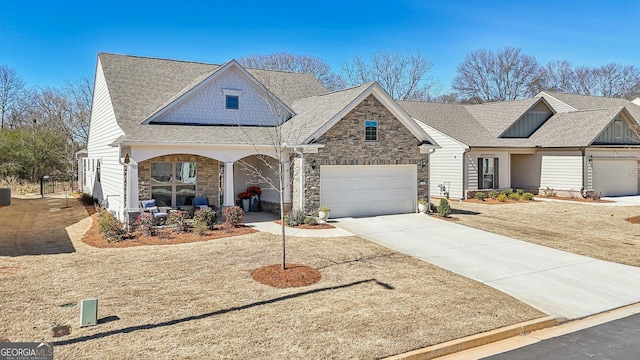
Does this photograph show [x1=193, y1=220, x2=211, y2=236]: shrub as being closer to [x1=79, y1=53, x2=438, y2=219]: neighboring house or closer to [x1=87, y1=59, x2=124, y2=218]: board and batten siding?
[x1=79, y1=53, x2=438, y2=219]: neighboring house

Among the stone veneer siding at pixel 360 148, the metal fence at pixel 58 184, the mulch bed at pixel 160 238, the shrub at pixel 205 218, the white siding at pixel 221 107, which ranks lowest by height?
the mulch bed at pixel 160 238

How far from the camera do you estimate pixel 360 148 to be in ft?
57.0

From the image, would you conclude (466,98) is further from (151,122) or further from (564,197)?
(151,122)

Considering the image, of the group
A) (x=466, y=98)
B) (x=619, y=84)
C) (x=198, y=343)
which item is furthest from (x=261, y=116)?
(x=619, y=84)

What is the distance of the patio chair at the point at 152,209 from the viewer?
15.0 meters

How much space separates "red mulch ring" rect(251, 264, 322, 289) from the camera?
8930 millimetres

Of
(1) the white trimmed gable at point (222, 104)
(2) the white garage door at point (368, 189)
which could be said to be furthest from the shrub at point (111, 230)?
(2) the white garage door at point (368, 189)

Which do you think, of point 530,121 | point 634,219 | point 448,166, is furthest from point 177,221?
point 530,121

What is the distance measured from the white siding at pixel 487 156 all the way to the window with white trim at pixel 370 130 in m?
10.3

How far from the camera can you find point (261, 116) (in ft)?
62.5

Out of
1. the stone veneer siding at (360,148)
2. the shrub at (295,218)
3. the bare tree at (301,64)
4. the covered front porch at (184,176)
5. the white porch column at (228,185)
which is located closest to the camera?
the covered front porch at (184,176)

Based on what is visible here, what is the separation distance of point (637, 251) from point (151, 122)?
1683 centimetres

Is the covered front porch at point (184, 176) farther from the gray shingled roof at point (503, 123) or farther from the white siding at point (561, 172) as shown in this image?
the white siding at point (561, 172)

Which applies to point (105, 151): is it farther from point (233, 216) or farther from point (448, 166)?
point (448, 166)
